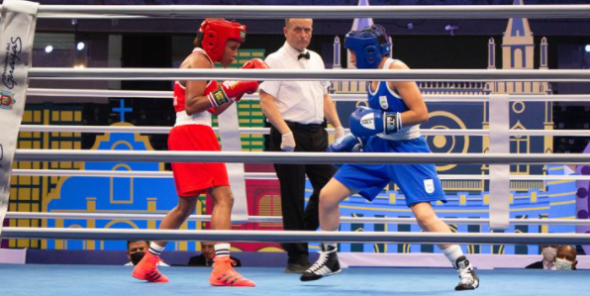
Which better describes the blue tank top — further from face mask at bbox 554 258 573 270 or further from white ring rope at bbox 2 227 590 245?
face mask at bbox 554 258 573 270

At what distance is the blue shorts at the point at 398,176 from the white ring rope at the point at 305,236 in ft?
3.52

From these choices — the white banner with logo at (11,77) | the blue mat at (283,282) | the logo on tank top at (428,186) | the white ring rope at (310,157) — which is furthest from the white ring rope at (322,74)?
the logo on tank top at (428,186)

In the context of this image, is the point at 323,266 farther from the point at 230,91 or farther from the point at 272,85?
the point at 272,85

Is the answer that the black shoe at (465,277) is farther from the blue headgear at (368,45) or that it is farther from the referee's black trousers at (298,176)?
the referee's black trousers at (298,176)

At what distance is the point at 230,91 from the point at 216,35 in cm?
30

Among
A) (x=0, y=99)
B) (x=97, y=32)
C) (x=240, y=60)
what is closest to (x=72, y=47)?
(x=97, y=32)

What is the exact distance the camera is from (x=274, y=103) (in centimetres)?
360

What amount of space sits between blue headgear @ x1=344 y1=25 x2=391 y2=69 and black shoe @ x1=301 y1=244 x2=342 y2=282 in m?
0.72

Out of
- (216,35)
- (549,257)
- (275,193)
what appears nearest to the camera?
(216,35)

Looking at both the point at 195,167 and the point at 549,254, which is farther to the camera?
the point at 549,254

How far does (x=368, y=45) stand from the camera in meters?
2.98

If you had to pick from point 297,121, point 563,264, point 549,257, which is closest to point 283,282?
point 297,121

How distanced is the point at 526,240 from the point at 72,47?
220 inches

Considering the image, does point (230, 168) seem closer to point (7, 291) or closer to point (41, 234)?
point (7, 291)
